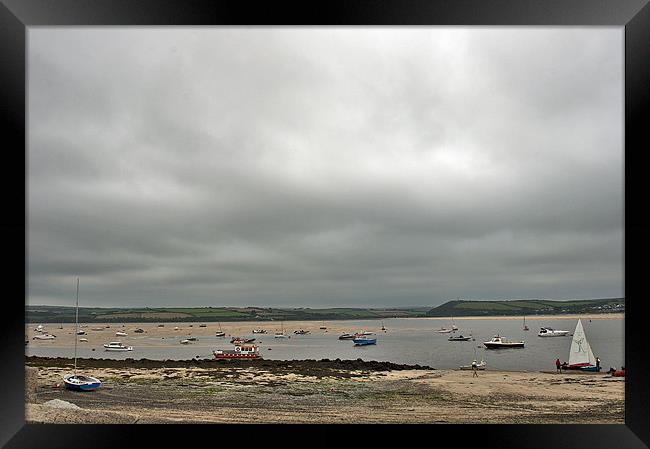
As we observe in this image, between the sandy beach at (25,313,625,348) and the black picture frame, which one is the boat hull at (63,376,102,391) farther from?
the black picture frame

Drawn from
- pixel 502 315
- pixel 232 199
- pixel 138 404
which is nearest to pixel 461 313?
pixel 502 315

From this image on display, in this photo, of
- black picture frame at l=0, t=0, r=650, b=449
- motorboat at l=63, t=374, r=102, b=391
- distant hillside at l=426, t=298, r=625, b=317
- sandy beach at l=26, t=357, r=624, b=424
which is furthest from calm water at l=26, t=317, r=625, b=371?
black picture frame at l=0, t=0, r=650, b=449

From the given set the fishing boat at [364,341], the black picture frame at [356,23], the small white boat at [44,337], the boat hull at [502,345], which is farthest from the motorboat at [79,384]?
the boat hull at [502,345]

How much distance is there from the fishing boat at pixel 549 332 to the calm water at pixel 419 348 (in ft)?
1.74

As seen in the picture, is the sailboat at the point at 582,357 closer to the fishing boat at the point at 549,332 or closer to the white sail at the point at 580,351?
the white sail at the point at 580,351

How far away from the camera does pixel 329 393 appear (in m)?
17.0

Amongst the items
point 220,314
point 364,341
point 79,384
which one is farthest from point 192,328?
point 79,384

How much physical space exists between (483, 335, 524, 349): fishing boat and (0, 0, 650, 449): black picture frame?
2496cm

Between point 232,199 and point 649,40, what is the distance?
28.2 m

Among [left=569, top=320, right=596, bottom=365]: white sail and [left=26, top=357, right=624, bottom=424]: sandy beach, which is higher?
[left=569, top=320, right=596, bottom=365]: white sail

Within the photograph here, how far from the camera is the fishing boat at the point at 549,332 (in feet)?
100

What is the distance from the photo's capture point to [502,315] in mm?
33188

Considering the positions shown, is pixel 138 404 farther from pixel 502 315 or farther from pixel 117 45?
pixel 502 315

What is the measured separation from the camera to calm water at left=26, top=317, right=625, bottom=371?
21969 mm
